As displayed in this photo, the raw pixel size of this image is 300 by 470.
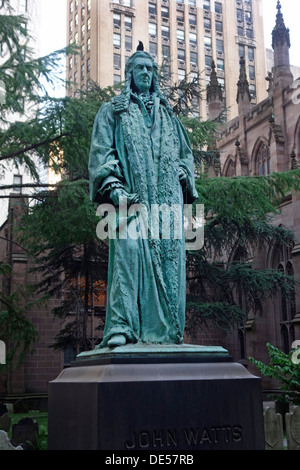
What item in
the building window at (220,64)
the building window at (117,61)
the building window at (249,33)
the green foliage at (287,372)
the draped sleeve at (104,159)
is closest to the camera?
the draped sleeve at (104,159)

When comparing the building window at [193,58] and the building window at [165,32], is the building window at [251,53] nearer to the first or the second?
the building window at [193,58]

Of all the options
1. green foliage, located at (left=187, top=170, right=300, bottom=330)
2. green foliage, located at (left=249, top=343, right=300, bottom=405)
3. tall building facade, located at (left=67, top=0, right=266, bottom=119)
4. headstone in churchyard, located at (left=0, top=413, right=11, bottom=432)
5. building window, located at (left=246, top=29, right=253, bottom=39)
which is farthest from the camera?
building window, located at (left=246, top=29, right=253, bottom=39)

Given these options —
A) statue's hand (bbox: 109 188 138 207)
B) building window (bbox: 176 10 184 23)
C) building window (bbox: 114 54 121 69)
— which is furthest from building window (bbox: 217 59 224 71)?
statue's hand (bbox: 109 188 138 207)

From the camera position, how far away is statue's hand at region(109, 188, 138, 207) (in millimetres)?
5508

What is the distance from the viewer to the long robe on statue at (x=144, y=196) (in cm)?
520

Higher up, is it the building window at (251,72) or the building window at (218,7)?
the building window at (218,7)

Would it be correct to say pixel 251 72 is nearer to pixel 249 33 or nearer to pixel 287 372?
pixel 249 33

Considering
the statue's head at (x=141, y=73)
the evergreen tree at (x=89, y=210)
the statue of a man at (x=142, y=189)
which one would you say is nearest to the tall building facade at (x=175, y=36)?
the evergreen tree at (x=89, y=210)

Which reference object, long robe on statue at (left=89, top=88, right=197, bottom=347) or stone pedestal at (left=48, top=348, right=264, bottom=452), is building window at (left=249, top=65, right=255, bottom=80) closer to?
long robe on statue at (left=89, top=88, right=197, bottom=347)

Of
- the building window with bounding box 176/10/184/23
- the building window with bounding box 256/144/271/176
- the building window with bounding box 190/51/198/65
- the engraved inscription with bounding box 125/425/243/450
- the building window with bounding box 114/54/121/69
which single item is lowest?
the engraved inscription with bounding box 125/425/243/450

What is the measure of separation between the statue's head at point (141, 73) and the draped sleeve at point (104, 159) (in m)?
0.35

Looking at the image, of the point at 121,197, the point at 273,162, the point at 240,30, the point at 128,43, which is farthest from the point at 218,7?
the point at 121,197
